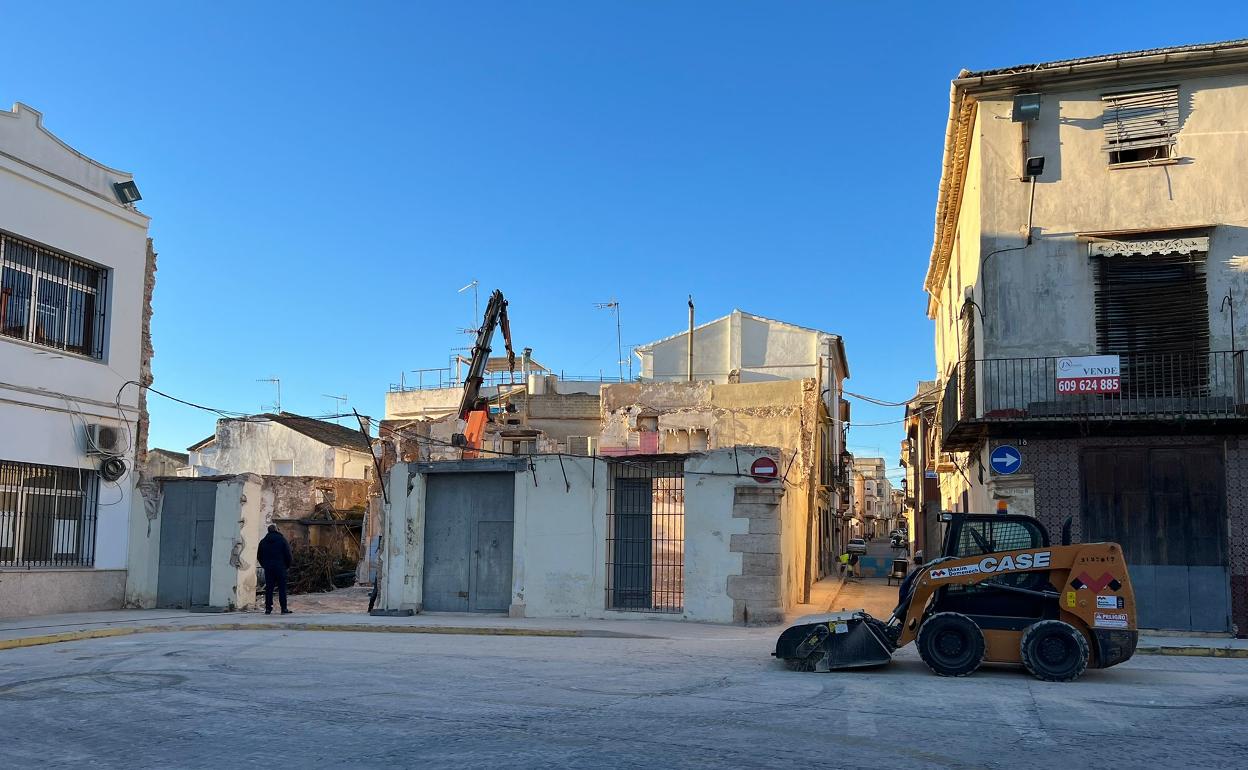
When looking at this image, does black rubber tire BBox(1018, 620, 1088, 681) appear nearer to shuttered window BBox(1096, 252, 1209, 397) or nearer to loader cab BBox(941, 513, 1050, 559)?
loader cab BBox(941, 513, 1050, 559)

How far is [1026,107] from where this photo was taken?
56.8 feet

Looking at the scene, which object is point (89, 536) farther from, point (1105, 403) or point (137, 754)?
point (1105, 403)

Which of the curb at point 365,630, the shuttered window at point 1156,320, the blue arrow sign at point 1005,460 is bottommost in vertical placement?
Result: the curb at point 365,630

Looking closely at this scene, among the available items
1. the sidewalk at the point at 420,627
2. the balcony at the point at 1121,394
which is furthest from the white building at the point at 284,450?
the balcony at the point at 1121,394

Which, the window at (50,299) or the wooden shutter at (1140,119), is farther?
the window at (50,299)

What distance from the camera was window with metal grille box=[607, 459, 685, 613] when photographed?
17656 millimetres

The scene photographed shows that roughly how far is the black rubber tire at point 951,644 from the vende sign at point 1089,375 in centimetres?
721

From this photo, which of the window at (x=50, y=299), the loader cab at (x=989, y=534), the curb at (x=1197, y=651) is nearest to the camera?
the loader cab at (x=989, y=534)

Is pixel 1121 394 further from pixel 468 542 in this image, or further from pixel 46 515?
pixel 46 515

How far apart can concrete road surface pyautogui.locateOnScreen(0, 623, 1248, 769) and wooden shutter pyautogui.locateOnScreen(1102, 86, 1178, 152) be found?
29.6 feet

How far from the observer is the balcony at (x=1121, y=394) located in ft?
52.8

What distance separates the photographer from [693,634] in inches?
605

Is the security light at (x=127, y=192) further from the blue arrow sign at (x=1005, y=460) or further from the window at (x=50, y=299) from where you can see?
the blue arrow sign at (x=1005, y=460)

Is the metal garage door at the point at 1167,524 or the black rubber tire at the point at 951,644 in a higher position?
the metal garage door at the point at 1167,524
